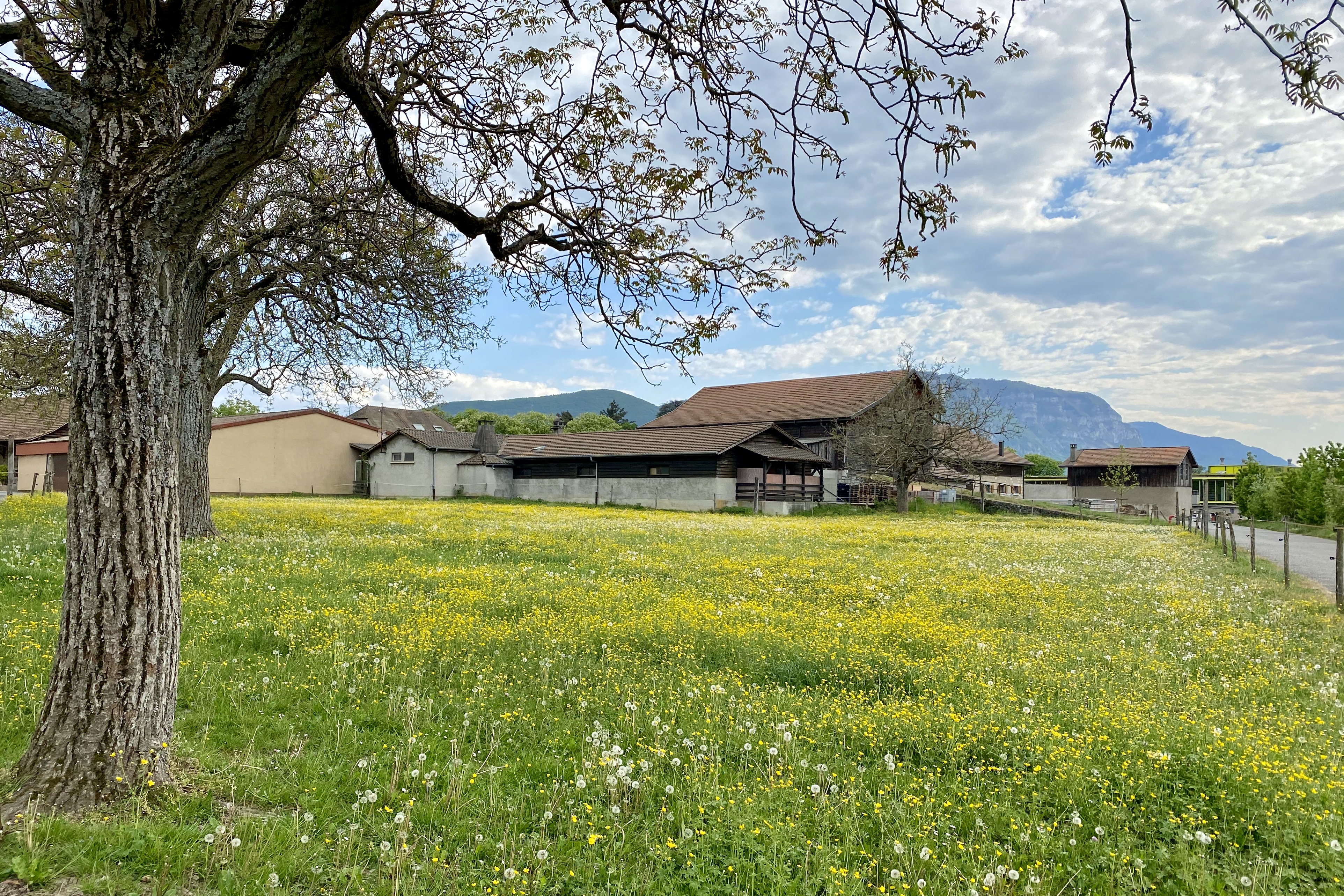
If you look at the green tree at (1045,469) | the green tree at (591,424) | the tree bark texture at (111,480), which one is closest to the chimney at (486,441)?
the green tree at (591,424)

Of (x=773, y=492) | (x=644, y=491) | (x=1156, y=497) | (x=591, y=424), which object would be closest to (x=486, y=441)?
(x=644, y=491)

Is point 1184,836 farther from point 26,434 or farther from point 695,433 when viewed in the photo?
point 26,434

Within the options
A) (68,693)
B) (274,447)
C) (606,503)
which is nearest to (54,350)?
(68,693)

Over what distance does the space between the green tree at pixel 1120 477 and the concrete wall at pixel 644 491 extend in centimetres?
4291

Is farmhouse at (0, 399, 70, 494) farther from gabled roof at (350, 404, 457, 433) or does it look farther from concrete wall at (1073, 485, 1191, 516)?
concrete wall at (1073, 485, 1191, 516)

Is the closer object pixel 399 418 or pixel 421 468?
pixel 421 468

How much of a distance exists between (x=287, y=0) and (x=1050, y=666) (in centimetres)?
870

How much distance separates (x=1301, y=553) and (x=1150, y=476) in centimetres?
5829

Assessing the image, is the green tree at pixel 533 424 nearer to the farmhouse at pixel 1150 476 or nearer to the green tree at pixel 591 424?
the green tree at pixel 591 424

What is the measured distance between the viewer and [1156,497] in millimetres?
72000

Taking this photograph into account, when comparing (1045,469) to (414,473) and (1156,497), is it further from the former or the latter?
(414,473)

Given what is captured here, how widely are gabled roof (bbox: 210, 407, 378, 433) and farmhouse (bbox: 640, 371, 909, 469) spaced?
23.9m

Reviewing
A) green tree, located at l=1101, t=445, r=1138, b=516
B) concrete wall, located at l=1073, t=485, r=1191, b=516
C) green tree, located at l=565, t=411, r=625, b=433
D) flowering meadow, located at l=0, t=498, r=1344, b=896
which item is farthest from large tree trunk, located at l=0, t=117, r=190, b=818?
green tree, located at l=565, t=411, r=625, b=433

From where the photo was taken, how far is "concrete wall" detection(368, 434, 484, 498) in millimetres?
51344
